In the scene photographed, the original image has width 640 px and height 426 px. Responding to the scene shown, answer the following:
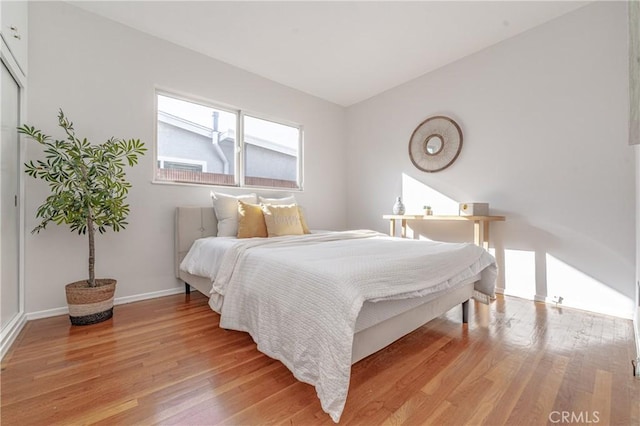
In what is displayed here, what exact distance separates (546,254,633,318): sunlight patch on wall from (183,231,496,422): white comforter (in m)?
0.99

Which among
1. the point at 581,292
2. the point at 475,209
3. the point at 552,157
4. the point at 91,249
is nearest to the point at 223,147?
the point at 91,249

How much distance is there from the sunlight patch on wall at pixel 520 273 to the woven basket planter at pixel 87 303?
3731 millimetres

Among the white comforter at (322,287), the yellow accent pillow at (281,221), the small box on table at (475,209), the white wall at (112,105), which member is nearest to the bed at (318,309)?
the white comforter at (322,287)

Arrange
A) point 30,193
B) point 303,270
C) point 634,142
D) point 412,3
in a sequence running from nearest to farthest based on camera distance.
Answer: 1. point 634,142
2. point 303,270
3. point 30,193
4. point 412,3

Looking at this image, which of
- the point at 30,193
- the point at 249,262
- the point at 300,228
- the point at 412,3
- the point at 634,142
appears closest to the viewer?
the point at 634,142

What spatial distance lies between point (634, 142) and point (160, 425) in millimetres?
2197

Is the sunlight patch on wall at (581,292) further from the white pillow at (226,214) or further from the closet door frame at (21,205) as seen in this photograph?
the closet door frame at (21,205)

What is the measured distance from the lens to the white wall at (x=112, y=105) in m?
2.16

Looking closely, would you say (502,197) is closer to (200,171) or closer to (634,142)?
(634,142)

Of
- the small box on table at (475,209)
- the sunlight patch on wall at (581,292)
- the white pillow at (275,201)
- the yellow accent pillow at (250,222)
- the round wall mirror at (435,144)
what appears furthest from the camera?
the round wall mirror at (435,144)

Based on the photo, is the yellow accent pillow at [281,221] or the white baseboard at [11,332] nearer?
the white baseboard at [11,332]

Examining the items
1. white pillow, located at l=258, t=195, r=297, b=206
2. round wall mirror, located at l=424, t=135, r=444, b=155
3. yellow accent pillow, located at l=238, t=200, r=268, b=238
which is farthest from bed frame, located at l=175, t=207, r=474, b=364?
round wall mirror, located at l=424, t=135, r=444, b=155

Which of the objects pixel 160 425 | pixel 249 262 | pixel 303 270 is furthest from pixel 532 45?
pixel 160 425

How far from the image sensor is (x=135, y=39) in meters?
2.60
